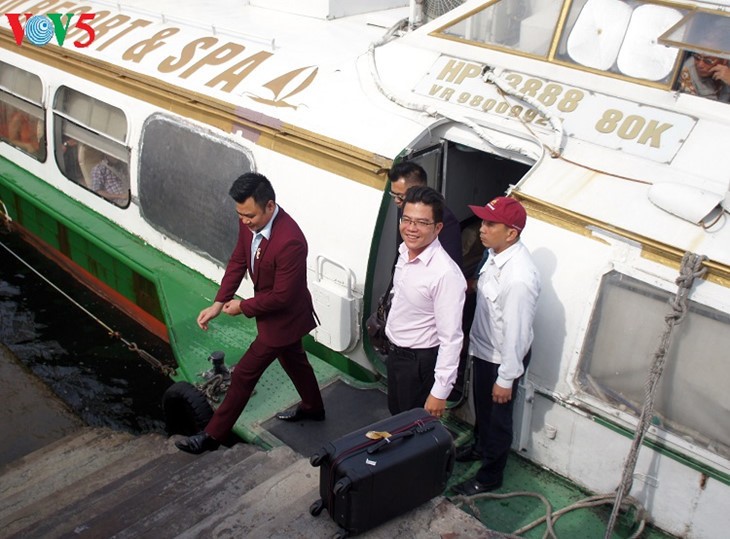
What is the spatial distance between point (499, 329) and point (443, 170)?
1.43m

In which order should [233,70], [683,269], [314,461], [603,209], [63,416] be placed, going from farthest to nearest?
[63,416] → [233,70] → [603,209] → [683,269] → [314,461]

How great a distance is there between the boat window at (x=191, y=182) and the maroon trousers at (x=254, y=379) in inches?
59.0

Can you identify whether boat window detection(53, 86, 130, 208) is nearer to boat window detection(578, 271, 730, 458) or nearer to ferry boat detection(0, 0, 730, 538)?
ferry boat detection(0, 0, 730, 538)

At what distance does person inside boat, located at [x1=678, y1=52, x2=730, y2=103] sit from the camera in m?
4.04

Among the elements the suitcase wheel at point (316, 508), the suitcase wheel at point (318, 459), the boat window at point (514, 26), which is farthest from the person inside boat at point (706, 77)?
the suitcase wheel at point (316, 508)

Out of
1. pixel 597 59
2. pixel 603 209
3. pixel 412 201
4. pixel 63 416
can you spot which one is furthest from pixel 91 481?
pixel 597 59

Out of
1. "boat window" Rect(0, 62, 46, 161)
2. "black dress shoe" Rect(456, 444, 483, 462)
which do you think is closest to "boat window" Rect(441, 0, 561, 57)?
"black dress shoe" Rect(456, 444, 483, 462)

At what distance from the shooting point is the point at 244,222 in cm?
418

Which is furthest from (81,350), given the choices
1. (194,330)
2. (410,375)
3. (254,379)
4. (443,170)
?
(410,375)

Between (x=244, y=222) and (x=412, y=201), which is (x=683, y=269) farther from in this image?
(x=244, y=222)

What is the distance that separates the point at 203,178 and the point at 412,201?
2.68 metres

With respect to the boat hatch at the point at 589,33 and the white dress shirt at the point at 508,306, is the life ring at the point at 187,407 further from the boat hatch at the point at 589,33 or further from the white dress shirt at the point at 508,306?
the boat hatch at the point at 589,33

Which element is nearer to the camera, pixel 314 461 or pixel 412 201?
pixel 314 461

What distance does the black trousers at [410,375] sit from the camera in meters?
4.00
